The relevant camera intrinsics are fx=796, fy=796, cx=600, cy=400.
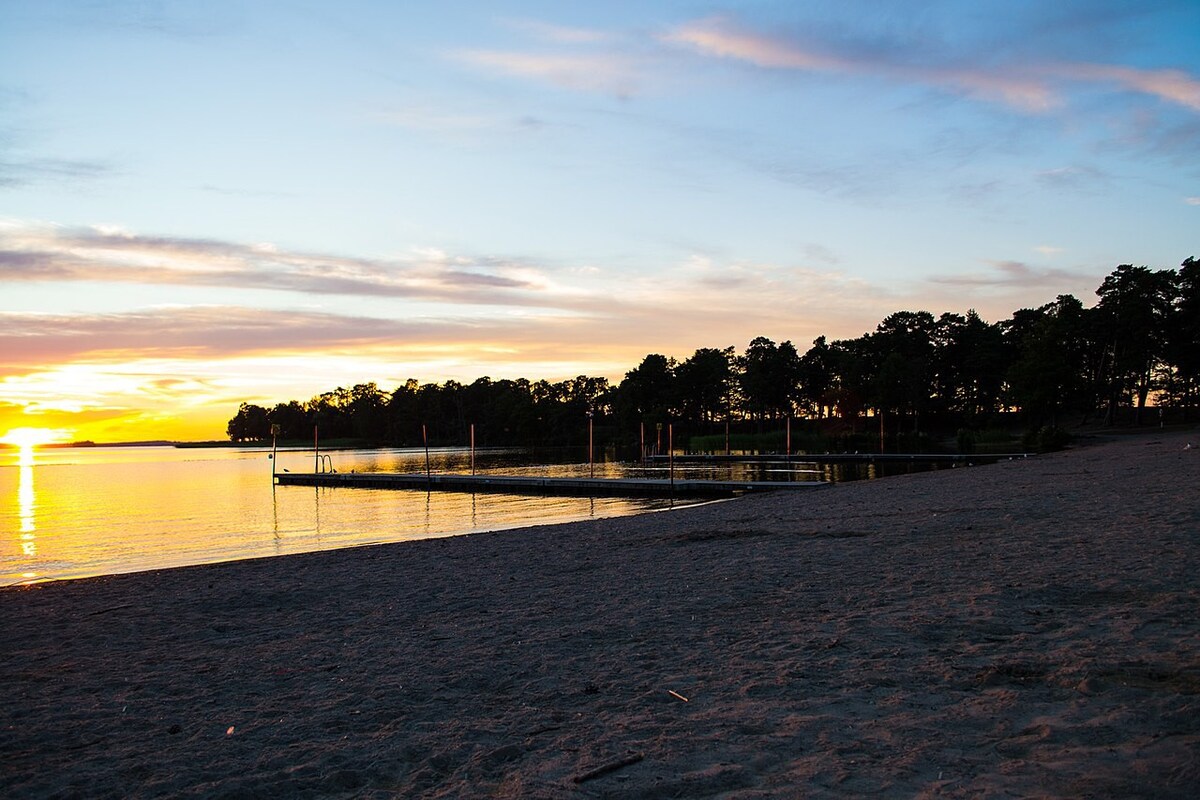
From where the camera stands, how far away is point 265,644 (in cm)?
805

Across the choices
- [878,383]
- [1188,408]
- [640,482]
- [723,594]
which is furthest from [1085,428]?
[723,594]

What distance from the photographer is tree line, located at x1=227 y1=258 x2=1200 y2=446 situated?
226 ft

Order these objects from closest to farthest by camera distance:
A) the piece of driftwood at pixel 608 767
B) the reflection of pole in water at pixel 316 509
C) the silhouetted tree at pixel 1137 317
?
the piece of driftwood at pixel 608 767 → the reflection of pole in water at pixel 316 509 → the silhouetted tree at pixel 1137 317

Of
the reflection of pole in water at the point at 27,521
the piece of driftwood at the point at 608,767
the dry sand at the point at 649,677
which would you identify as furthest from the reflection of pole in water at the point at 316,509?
the piece of driftwood at the point at 608,767

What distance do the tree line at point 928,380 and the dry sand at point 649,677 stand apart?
2137 inches

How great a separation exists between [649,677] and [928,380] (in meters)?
98.8

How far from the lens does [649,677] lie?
6.02 meters

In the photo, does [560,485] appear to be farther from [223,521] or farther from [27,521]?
[27,521]

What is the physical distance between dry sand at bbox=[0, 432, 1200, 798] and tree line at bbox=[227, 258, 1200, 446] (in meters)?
54.3

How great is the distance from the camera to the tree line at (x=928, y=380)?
2714 inches

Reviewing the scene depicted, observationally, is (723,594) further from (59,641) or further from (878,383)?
(878,383)

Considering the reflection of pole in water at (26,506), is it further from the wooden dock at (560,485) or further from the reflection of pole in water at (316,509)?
the wooden dock at (560,485)

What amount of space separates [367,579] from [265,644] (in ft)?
13.5

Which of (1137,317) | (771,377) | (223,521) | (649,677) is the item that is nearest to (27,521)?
(223,521)
